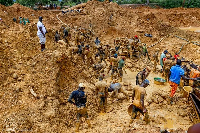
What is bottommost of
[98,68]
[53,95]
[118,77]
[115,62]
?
[118,77]

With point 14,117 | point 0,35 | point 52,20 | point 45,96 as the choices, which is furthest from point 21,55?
point 52,20

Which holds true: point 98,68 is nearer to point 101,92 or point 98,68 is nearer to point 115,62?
point 115,62

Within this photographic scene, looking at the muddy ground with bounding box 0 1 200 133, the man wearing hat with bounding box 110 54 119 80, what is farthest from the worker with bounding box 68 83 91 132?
the man wearing hat with bounding box 110 54 119 80

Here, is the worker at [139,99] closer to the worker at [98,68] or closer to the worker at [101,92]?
the worker at [101,92]

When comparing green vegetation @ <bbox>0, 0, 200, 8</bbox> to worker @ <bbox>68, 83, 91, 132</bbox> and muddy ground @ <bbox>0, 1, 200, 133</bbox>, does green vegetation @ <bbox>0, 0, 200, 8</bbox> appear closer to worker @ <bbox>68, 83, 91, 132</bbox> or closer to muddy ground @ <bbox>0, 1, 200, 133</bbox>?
muddy ground @ <bbox>0, 1, 200, 133</bbox>

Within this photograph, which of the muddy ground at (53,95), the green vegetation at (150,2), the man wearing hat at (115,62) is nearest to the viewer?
the muddy ground at (53,95)

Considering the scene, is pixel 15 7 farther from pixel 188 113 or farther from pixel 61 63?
pixel 188 113

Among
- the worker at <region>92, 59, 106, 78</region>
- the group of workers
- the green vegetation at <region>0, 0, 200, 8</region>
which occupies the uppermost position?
the green vegetation at <region>0, 0, 200, 8</region>

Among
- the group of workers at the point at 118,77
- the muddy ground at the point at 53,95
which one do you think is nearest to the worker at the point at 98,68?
the group of workers at the point at 118,77

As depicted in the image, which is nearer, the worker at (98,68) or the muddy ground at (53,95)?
the muddy ground at (53,95)

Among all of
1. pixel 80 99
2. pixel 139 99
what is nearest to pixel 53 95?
pixel 80 99

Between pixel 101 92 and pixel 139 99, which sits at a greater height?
pixel 139 99

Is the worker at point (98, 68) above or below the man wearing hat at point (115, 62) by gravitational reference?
below

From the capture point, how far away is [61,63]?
1004 centimetres
